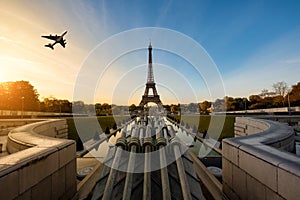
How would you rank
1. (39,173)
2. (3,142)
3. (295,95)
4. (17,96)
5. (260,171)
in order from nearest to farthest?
(260,171) < (39,173) < (3,142) < (17,96) < (295,95)

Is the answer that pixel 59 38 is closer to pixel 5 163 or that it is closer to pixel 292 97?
pixel 5 163

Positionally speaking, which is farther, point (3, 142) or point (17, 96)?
point (17, 96)

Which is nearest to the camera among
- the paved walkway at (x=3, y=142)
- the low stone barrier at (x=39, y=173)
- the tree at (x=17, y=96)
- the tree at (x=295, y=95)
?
the low stone barrier at (x=39, y=173)

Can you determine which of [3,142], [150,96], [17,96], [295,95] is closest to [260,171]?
[3,142]

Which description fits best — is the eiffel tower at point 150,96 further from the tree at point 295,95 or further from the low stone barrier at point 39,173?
the low stone barrier at point 39,173

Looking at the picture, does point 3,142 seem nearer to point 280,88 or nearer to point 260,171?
point 260,171

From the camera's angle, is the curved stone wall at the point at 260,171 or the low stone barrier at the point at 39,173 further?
the low stone barrier at the point at 39,173

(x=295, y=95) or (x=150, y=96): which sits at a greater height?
(x=150, y=96)

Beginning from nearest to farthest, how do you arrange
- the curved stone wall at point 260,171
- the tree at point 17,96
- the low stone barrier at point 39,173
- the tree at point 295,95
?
1. the curved stone wall at point 260,171
2. the low stone barrier at point 39,173
3. the tree at point 17,96
4. the tree at point 295,95

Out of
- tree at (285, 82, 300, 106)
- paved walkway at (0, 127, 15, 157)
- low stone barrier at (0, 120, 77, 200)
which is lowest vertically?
paved walkway at (0, 127, 15, 157)

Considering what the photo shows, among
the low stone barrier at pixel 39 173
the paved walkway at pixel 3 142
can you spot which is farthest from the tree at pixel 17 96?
the low stone barrier at pixel 39 173

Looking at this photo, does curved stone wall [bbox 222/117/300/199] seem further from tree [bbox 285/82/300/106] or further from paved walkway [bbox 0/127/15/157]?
tree [bbox 285/82/300/106]

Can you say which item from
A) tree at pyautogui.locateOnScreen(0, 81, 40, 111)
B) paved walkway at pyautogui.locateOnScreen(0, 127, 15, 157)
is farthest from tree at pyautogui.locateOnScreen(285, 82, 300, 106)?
tree at pyautogui.locateOnScreen(0, 81, 40, 111)
